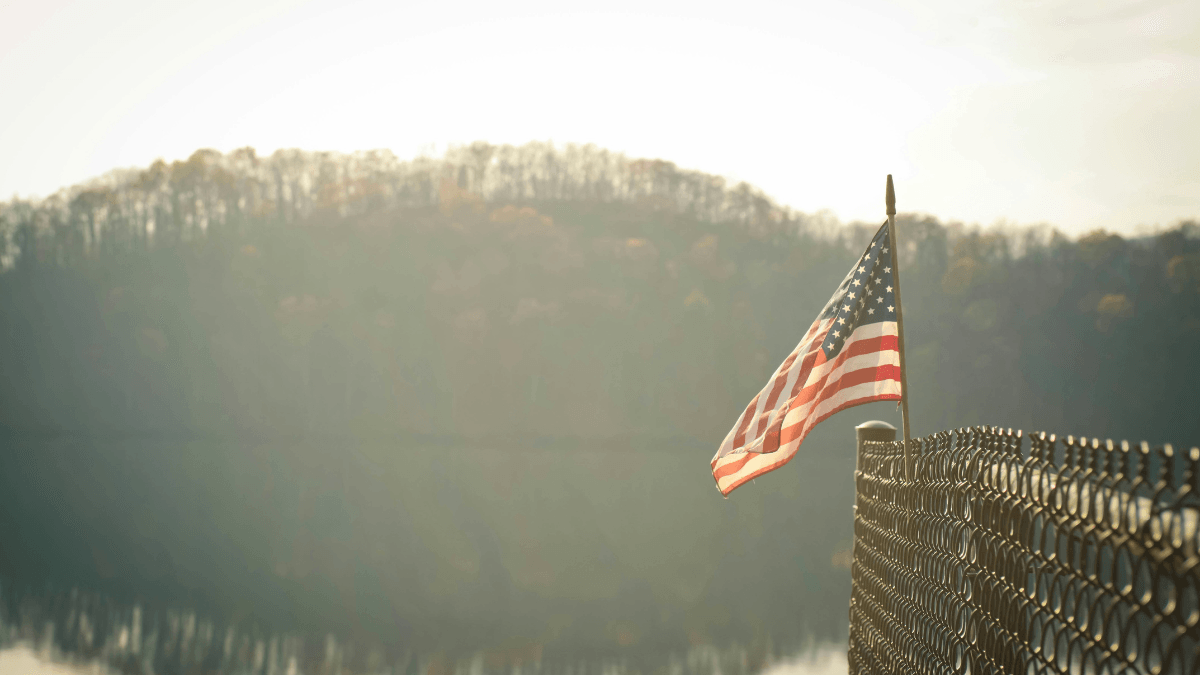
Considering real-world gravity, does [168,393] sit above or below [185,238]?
below

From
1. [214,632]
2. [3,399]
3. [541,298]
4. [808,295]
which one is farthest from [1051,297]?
[3,399]

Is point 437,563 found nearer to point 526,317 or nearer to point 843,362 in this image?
point 843,362

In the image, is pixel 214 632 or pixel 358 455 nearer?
pixel 214 632

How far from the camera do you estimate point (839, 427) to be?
48.9 metres

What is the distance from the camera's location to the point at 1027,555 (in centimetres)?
225

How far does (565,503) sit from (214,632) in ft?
43.5

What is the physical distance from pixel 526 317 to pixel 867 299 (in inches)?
2160

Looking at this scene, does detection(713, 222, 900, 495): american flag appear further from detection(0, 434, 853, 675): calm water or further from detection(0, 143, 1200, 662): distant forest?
detection(0, 143, 1200, 662): distant forest

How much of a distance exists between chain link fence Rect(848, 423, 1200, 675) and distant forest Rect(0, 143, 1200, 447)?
48148 millimetres

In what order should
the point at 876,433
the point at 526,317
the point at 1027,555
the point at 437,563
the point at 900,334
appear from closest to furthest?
the point at 1027,555 → the point at 900,334 → the point at 876,433 → the point at 437,563 → the point at 526,317

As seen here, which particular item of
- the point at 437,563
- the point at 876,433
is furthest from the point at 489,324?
the point at 876,433

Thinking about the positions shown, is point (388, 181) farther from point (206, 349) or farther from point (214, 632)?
point (214, 632)

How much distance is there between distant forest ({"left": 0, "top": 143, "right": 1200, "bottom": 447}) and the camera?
55.1 m

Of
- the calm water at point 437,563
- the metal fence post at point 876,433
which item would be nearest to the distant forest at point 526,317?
the calm water at point 437,563
